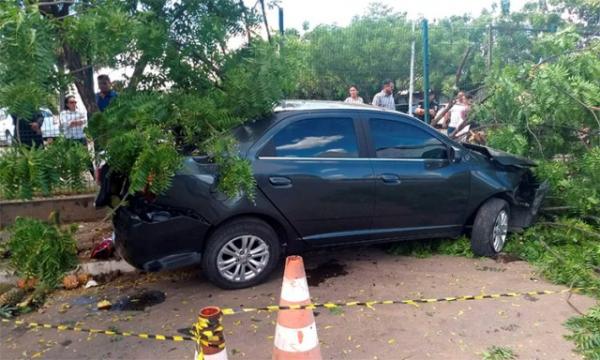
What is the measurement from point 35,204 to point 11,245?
3.44 meters

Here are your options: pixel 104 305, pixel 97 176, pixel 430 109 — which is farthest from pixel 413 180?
pixel 430 109

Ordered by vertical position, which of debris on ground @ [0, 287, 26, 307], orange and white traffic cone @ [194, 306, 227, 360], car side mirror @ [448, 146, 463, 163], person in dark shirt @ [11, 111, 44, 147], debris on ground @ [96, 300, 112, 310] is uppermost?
person in dark shirt @ [11, 111, 44, 147]

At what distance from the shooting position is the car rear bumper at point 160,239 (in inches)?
164

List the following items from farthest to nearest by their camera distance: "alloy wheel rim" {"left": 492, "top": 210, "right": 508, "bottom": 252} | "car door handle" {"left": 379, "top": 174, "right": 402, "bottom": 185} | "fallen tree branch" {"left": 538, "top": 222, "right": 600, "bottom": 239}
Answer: "alloy wheel rim" {"left": 492, "top": 210, "right": 508, "bottom": 252} < "fallen tree branch" {"left": 538, "top": 222, "right": 600, "bottom": 239} < "car door handle" {"left": 379, "top": 174, "right": 402, "bottom": 185}

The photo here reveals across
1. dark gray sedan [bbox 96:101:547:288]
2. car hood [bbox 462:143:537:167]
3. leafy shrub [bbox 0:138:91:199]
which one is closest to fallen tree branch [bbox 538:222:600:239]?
dark gray sedan [bbox 96:101:547:288]

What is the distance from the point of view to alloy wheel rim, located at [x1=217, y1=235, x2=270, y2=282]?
446 centimetres

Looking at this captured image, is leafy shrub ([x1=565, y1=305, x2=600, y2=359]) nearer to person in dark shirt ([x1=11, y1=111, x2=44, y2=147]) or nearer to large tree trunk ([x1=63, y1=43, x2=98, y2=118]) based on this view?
person in dark shirt ([x1=11, y1=111, x2=44, y2=147])

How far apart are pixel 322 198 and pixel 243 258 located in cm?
91

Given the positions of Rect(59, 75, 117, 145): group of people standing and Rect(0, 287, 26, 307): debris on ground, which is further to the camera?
Rect(0, 287, 26, 307): debris on ground

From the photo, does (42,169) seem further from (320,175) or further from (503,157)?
(503,157)

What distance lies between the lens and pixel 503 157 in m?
5.56

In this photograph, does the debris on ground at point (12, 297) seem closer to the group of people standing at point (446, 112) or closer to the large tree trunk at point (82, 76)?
the large tree trunk at point (82, 76)

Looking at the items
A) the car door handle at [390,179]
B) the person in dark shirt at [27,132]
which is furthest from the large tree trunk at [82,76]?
the car door handle at [390,179]

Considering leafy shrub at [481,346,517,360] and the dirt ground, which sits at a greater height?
the dirt ground
